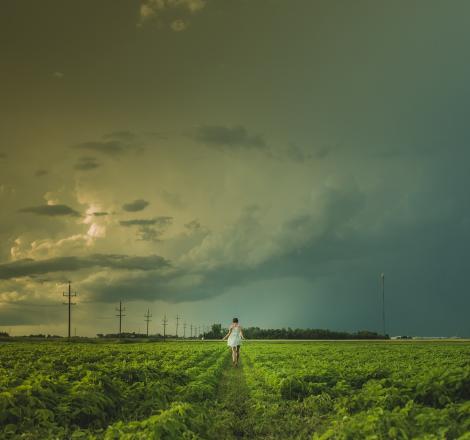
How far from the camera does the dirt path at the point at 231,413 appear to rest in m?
14.3

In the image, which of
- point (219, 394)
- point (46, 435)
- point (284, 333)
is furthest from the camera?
point (284, 333)

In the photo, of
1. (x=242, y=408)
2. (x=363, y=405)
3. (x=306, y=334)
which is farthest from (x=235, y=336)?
(x=306, y=334)

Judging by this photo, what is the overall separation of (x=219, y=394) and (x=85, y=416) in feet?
29.0

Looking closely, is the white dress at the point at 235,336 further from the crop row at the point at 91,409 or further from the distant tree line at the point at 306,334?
the distant tree line at the point at 306,334

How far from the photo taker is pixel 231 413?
54.1 feet

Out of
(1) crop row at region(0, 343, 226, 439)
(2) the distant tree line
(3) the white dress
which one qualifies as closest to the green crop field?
(1) crop row at region(0, 343, 226, 439)

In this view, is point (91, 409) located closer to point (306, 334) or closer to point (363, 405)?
point (363, 405)

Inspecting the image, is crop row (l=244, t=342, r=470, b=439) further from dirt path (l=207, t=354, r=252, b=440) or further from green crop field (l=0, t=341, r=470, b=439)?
dirt path (l=207, t=354, r=252, b=440)

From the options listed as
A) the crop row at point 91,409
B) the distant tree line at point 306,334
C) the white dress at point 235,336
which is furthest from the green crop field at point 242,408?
the distant tree line at point 306,334

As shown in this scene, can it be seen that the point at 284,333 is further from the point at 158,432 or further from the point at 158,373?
the point at 158,432

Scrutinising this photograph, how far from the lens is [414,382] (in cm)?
1630

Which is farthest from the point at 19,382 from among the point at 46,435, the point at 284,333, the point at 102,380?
the point at 284,333

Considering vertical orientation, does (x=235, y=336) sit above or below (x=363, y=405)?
above

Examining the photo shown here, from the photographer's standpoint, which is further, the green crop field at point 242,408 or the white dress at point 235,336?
the white dress at point 235,336
